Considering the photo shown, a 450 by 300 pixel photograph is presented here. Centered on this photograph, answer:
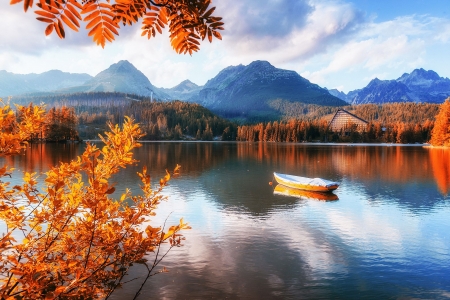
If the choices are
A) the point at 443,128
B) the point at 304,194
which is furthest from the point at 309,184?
the point at 443,128

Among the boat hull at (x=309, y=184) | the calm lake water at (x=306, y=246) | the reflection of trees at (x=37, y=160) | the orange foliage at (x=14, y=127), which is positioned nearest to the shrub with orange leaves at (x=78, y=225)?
the orange foliage at (x=14, y=127)

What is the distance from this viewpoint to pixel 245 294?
12.2 meters

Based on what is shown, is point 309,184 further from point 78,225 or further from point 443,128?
point 443,128

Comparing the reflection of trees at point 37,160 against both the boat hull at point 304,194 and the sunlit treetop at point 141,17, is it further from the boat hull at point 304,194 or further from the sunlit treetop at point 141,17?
the sunlit treetop at point 141,17

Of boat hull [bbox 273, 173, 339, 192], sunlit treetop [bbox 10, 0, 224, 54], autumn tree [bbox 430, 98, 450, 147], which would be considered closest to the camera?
sunlit treetop [bbox 10, 0, 224, 54]

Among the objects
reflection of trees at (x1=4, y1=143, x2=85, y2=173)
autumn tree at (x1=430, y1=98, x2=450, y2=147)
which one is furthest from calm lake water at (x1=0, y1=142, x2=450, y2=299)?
autumn tree at (x1=430, y1=98, x2=450, y2=147)

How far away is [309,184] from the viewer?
33.6 m

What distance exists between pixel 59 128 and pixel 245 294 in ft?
453

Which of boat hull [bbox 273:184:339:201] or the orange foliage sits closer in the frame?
the orange foliage

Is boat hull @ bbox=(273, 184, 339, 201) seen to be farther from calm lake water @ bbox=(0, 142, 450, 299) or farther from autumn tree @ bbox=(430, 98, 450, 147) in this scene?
autumn tree @ bbox=(430, 98, 450, 147)

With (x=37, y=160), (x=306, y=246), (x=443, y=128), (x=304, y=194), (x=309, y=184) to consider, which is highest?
(x=443, y=128)

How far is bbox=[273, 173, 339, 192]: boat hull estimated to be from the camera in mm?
32781

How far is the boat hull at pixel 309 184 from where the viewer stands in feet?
108

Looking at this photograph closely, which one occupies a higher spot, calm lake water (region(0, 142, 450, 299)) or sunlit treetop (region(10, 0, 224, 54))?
sunlit treetop (region(10, 0, 224, 54))
